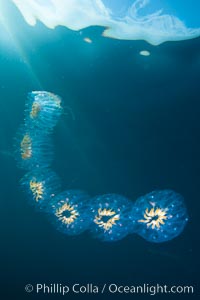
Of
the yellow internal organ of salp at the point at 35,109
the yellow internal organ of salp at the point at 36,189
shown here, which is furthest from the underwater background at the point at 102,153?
the yellow internal organ of salp at the point at 35,109

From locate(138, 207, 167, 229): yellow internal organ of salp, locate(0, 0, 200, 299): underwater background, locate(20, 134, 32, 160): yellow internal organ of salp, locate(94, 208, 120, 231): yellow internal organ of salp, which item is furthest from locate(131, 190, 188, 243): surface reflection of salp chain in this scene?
locate(20, 134, 32, 160): yellow internal organ of salp

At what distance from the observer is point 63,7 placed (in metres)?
5.26

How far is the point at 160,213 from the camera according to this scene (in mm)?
5637

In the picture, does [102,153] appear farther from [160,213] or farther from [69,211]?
[160,213]

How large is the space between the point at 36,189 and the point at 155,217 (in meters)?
2.75

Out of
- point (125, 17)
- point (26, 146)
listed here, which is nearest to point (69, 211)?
point (26, 146)

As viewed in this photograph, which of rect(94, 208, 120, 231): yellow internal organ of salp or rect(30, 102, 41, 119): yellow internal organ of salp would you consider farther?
rect(94, 208, 120, 231): yellow internal organ of salp

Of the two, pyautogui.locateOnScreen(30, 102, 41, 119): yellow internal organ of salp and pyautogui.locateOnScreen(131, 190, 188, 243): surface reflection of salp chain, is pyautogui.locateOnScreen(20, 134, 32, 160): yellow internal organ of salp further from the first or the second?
pyautogui.locateOnScreen(131, 190, 188, 243): surface reflection of salp chain

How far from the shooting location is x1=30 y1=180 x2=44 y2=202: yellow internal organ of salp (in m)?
6.09

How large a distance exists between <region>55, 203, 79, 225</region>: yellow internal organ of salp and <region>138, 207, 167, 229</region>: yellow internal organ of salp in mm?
1648

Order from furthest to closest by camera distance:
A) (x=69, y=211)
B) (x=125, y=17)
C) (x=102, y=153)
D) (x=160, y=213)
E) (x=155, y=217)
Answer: (x=102, y=153) < (x=69, y=211) < (x=155, y=217) < (x=160, y=213) < (x=125, y=17)

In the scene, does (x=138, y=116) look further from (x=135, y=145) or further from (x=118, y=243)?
(x=118, y=243)

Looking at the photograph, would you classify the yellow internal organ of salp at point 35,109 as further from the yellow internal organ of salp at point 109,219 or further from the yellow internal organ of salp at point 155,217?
the yellow internal organ of salp at point 155,217

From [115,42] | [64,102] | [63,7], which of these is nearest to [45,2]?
[63,7]
